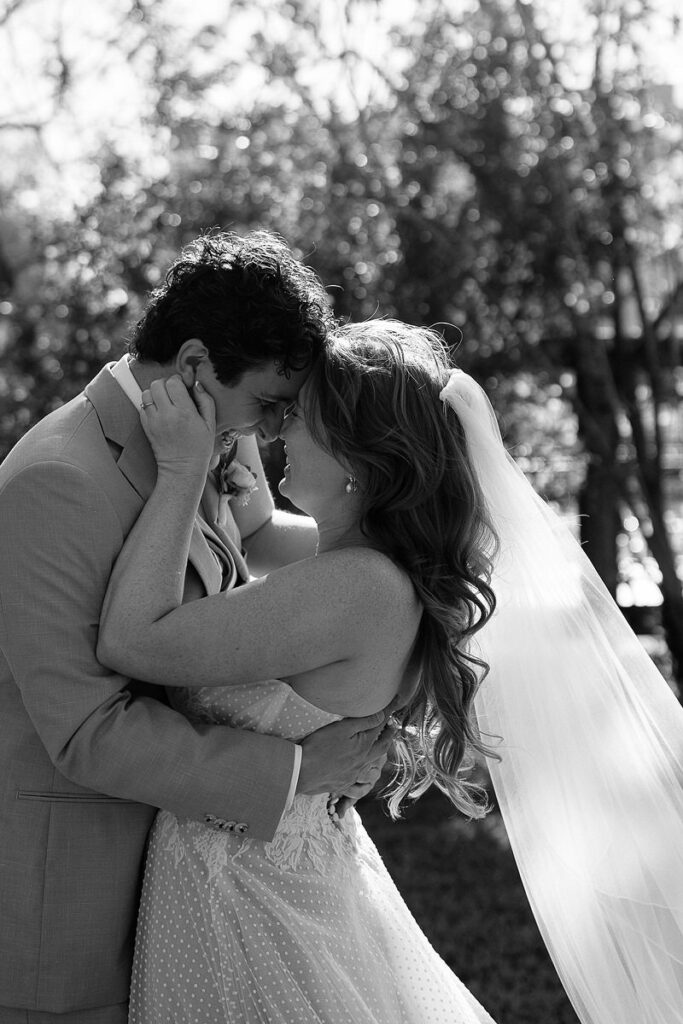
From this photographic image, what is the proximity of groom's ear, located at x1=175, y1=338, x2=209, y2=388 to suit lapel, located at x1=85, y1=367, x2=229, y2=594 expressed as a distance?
13 cm

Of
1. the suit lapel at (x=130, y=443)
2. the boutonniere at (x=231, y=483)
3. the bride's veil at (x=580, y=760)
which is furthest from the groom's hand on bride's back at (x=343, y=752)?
the boutonniere at (x=231, y=483)

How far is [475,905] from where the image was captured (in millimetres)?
5762

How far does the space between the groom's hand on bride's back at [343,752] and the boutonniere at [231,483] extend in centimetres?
61

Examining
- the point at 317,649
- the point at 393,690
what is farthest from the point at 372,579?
the point at 393,690

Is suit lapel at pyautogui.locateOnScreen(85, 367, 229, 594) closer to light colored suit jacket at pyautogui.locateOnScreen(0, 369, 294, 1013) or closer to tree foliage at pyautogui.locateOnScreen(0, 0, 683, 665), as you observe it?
light colored suit jacket at pyautogui.locateOnScreen(0, 369, 294, 1013)

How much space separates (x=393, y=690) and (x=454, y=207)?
545 cm

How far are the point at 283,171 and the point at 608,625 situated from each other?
18.0ft

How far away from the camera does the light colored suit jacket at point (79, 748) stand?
223 cm

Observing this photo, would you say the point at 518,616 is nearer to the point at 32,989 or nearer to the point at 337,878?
the point at 337,878

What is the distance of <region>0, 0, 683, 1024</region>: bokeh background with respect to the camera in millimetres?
7250

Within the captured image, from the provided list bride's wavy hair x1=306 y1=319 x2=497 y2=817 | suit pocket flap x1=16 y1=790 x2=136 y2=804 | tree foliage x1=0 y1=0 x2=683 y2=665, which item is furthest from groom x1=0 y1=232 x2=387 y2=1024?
tree foliage x1=0 y1=0 x2=683 y2=665

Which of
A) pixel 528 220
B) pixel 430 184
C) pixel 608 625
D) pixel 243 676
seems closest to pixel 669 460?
pixel 528 220

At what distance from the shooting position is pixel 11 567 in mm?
2256

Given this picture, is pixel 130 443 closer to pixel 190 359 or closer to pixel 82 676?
pixel 190 359
